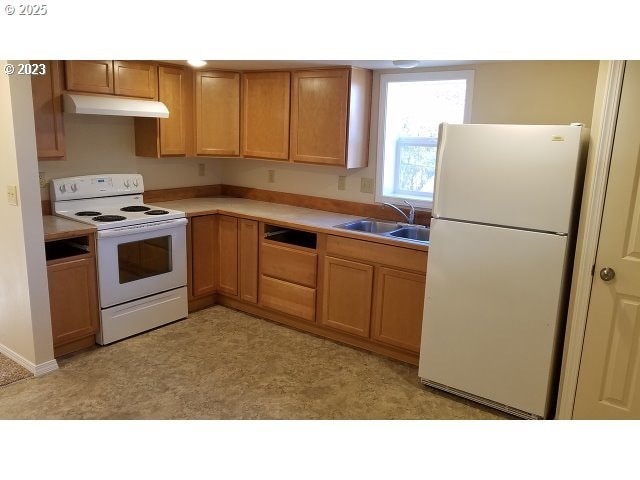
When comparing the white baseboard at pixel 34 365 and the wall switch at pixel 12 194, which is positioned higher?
the wall switch at pixel 12 194

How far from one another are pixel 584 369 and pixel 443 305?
747 millimetres

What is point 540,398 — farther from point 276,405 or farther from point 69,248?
point 69,248

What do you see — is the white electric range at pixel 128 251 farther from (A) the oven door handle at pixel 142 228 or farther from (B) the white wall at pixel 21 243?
(B) the white wall at pixel 21 243

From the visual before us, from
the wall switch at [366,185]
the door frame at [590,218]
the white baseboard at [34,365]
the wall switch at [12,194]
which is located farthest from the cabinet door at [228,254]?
the door frame at [590,218]

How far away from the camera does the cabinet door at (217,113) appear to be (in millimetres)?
4102

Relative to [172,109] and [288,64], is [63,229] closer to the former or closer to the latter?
[172,109]

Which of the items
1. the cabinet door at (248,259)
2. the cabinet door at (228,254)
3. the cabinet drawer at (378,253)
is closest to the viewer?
the cabinet drawer at (378,253)

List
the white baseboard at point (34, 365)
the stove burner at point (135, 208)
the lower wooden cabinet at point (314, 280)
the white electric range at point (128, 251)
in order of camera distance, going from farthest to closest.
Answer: the stove burner at point (135, 208), the white electric range at point (128, 251), the lower wooden cabinet at point (314, 280), the white baseboard at point (34, 365)

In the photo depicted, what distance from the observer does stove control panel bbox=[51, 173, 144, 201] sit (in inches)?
138

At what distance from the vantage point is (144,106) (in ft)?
11.9

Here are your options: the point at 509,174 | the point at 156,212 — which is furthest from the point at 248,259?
the point at 509,174

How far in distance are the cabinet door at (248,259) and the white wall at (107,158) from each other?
0.93 meters

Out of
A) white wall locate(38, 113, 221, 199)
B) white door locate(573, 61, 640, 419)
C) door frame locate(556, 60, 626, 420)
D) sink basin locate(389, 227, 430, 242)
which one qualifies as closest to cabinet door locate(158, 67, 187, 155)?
white wall locate(38, 113, 221, 199)

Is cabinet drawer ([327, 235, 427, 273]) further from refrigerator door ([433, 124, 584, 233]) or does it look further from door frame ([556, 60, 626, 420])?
door frame ([556, 60, 626, 420])
